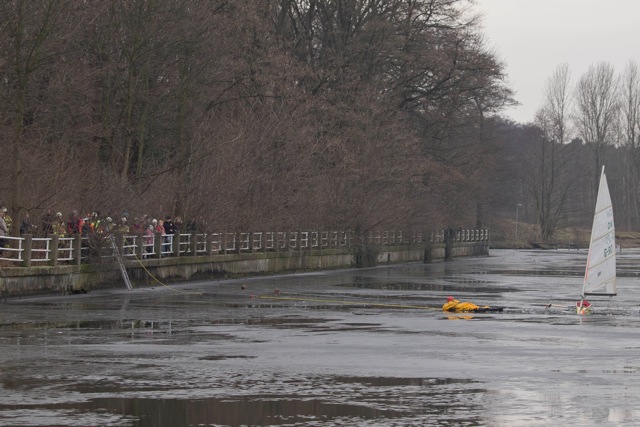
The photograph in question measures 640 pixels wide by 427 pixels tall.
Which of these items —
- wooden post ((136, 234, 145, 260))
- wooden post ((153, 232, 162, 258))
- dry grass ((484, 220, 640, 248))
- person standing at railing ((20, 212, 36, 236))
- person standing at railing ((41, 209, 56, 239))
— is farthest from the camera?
dry grass ((484, 220, 640, 248))

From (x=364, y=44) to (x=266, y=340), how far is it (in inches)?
1878

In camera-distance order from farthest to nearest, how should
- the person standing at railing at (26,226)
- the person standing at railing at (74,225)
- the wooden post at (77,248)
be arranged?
1. the person standing at railing at (74,225)
2. the person standing at railing at (26,226)
3. the wooden post at (77,248)

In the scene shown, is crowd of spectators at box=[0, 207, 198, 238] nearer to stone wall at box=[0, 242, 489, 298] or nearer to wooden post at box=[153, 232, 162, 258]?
wooden post at box=[153, 232, 162, 258]

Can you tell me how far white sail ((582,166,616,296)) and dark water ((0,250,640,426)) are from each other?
1.10 m

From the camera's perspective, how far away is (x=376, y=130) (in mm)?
69938

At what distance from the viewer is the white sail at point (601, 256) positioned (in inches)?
1410

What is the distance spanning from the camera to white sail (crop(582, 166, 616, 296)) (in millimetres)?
35812

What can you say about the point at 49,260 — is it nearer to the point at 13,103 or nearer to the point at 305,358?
the point at 13,103

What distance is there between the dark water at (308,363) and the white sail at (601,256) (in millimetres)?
1104

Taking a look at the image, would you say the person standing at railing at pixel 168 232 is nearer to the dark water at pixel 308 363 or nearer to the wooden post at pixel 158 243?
the wooden post at pixel 158 243

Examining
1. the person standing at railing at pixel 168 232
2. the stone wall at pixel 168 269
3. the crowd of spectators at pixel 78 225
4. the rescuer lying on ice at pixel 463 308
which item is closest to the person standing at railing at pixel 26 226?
the crowd of spectators at pixel 78 225

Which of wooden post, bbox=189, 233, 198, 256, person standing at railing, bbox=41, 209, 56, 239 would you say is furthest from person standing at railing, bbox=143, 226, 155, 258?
person standing at railing, bbox=41, 209, 56, 239

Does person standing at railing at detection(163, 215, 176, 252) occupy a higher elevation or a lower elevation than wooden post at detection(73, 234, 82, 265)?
higher

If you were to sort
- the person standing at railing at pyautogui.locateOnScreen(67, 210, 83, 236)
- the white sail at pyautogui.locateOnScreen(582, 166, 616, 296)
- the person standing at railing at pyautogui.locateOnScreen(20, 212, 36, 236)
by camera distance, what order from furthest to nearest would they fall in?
the person standing at railing at pyautogui.locateOnScreen(67, 210, 83, 236) < the person standing at railing at pyautogui.locateOnScreen(20, 212, 36, 236) < the white sail at pyautogui.locateOnScreen(582, 166, 616, 296)
